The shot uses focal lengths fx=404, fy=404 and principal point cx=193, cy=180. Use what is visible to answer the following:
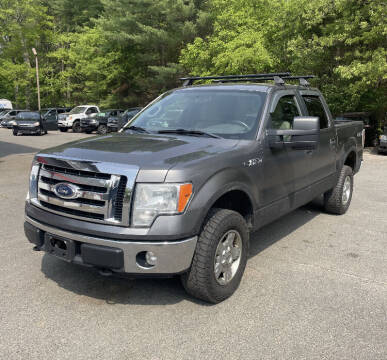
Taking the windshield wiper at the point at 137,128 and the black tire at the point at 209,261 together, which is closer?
the black tire at the point at 209,261

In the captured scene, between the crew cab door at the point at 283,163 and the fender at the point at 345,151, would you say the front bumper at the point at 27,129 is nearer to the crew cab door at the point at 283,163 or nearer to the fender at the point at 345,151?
the fender at the point at 345,151

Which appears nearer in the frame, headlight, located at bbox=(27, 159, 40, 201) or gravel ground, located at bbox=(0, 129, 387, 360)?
gravel ground, located at bbox=(0, 129, 387, 360)

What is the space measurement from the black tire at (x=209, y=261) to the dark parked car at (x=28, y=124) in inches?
918

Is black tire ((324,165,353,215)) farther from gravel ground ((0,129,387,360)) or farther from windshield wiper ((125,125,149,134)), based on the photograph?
windshield wiper ((125,125,149,134))

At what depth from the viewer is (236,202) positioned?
12.4ft

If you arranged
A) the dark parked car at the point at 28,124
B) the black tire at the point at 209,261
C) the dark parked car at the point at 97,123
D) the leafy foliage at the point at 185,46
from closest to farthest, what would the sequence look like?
the black tire at the point at 209,261, the leafy foliage at the point at 185,46, the dark parked car at the point at 28,124, the dark parked car at the point at 97,123

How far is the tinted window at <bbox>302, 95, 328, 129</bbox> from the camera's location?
5.02 meters

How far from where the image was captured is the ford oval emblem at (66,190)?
3.12 metres

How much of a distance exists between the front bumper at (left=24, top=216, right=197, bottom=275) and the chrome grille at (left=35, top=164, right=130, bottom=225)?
164 millimetres

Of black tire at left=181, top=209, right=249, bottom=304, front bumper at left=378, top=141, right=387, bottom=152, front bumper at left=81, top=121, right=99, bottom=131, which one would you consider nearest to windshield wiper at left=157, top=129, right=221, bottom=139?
black tire at left=181, top=209, right=249, bottom=304

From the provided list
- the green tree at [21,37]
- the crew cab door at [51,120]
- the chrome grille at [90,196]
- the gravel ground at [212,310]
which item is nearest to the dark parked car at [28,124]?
the crew cab door at [51,120]

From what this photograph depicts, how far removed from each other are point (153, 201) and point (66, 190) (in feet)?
2.46

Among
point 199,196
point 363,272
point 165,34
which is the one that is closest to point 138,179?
point 199,196

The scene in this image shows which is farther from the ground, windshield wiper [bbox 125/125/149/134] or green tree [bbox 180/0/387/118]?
green tree [bbox 180/0/387/118]
